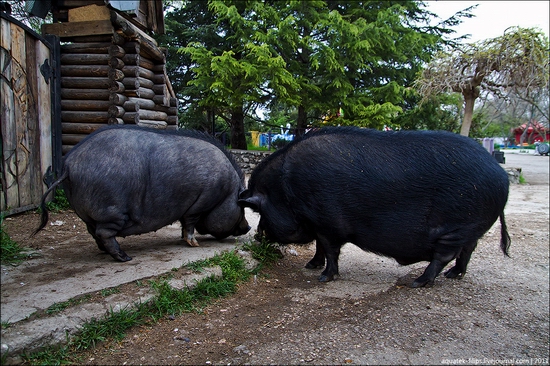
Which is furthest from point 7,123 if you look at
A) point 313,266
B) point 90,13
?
point 313,266

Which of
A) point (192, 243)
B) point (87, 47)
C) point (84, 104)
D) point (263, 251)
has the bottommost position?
point (263, 251)

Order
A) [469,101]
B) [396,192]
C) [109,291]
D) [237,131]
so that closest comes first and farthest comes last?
[109,291]
[396,192]
[469,101]
[237,131]

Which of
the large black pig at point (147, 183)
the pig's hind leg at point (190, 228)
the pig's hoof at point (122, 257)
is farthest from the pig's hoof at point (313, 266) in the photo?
the pig's hoof at point (122, 257)

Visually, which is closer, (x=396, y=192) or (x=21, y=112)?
(x=396, y=192)

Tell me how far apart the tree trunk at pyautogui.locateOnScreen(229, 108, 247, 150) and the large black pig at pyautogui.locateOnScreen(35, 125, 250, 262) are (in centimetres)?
1041

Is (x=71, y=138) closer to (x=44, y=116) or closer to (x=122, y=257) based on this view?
(x=44, y=116)

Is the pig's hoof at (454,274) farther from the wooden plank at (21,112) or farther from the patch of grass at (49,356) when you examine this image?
the wooden plank at (21,112)

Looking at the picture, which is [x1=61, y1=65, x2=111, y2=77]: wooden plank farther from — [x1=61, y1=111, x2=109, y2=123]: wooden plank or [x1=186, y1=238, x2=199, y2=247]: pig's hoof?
[x1=186, y1=238, x2=199, y2=247]: pig's hoof

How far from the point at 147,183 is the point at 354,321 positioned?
2268 mm

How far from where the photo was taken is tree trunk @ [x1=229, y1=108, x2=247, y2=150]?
1523 centimetres

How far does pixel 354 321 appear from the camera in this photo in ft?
11.5

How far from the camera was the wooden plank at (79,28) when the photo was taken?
265 inches

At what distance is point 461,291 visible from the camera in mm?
4301

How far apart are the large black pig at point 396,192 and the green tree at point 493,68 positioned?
30.9ft
